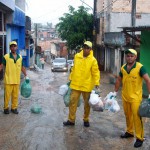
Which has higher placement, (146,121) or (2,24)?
(2,24)

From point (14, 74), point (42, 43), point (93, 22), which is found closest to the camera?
point (14, 74)

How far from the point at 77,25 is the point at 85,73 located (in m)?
26.0

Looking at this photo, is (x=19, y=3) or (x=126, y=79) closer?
(x=126, y=79)

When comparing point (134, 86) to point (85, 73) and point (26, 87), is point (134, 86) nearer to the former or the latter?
point (85, 73)

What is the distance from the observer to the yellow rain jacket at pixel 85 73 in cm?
778

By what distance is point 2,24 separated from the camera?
18.6 meters

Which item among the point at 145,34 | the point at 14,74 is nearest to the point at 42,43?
the point at 145,34

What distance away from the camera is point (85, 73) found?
7.79m

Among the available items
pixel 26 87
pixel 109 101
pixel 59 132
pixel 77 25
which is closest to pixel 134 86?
pixel 109 101

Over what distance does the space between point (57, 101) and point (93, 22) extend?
21.8 meters

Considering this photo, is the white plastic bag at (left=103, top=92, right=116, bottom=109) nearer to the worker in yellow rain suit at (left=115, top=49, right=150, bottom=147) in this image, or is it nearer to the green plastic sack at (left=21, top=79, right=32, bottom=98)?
the worker in yellow rain suit at (left=115, top=49, right=150, bottom=147)

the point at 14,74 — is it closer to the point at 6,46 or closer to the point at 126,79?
the point at 126,79

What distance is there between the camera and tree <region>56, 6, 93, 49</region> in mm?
33156

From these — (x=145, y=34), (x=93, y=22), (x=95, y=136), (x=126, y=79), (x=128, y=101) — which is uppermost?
(x=93, y=22)
